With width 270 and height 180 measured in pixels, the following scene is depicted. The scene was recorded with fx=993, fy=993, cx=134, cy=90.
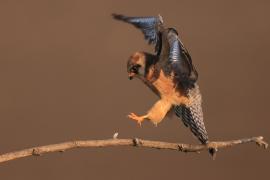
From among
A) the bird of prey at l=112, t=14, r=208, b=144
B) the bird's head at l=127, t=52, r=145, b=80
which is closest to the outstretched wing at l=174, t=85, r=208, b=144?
the bird of prey at l=112, t=14, r=208, b=144

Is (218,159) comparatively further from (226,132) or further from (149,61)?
(149,61)

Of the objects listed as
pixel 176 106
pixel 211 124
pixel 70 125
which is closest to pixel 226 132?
pixel 211 124

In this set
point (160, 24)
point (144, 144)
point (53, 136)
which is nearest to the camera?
point (144, 144)

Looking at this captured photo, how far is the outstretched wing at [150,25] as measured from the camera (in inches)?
216

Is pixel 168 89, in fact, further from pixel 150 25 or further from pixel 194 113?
pixel 150 25

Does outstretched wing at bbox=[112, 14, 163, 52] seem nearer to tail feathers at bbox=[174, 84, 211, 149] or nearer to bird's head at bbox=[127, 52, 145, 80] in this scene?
bird's head at bbox=[127, 52, 145, 80]

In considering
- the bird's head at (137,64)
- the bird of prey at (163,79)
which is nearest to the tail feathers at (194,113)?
the bird of prey at (163,79)

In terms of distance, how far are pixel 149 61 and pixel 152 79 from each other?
0.10 m

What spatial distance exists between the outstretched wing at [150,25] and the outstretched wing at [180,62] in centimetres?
13

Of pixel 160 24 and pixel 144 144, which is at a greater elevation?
pixel 160 24

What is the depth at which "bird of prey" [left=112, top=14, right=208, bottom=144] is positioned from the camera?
5496mm

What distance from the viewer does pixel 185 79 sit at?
5.54 meters

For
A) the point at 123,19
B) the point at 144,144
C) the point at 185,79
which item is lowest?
the point at 144,144

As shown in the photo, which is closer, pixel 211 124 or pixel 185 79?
pixel 185 79
